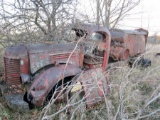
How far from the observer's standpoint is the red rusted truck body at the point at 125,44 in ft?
19.4

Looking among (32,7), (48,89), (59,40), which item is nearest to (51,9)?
(32,7)

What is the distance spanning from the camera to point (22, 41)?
17.7 feet

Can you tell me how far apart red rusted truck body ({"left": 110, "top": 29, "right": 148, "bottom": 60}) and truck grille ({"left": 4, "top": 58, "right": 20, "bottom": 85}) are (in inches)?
114

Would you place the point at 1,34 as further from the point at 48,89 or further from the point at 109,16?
the point at 109,16

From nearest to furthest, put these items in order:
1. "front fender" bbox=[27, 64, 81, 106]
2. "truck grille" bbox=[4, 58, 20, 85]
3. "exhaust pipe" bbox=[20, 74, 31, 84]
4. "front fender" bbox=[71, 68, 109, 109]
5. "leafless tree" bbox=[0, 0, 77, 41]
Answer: "front fender" bbox=[27, 64, 81, 106] < "front fender" bbox=[71, 68, 109, 109] < "exhaust pipe" bbox=[20, 74, 31, 84] < "truck grille" bbox=[4, 58, 20, 85] < "leafless tree" bbox=[0, 0, 77, 41]

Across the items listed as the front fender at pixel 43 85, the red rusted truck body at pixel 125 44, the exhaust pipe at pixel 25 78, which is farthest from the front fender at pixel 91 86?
the red rusted truck body at pixel 125 44

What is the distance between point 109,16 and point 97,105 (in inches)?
249

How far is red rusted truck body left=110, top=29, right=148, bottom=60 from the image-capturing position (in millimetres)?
5910

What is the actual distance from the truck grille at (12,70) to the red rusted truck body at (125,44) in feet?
9.48

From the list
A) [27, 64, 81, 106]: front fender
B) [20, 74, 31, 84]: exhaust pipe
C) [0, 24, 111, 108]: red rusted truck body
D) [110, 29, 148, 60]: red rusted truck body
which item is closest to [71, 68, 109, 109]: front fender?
[0, 24, 111, 108]: red rusted truck body

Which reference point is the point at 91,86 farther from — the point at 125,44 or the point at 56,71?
Result: the point at 125,44

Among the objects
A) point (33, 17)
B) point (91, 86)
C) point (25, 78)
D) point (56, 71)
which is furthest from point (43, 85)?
point (33, 17)

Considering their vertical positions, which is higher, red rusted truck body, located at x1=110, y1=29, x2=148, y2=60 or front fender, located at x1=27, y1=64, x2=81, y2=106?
red rusted truck body, located at x1=110, y1=29, x2=148, y2=60

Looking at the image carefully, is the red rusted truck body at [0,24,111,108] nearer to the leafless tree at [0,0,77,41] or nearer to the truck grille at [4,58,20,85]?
the truck grille at [4,58,20,85]
